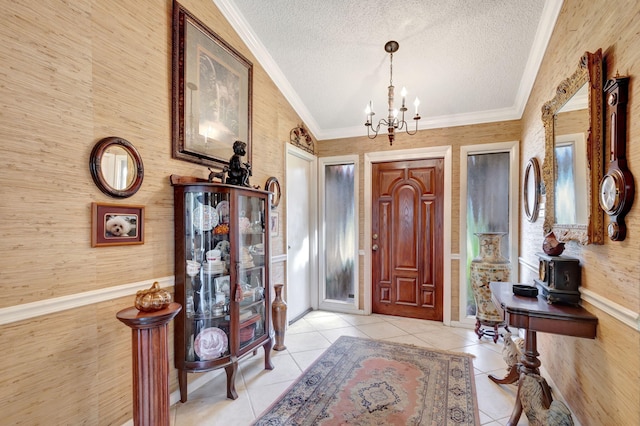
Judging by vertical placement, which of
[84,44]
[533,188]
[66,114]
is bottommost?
[533,188]

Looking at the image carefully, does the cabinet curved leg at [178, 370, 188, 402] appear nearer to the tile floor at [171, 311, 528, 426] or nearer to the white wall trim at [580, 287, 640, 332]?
the tile floor at [171, 311, 528, 426]

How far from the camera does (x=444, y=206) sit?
3.73 m

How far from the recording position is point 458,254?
3.65 meters

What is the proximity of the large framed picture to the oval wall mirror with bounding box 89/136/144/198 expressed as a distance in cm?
35

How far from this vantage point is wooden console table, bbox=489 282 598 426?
1683mm

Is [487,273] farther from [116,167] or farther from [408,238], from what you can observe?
[116,167]

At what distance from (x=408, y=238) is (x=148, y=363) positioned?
3192mm

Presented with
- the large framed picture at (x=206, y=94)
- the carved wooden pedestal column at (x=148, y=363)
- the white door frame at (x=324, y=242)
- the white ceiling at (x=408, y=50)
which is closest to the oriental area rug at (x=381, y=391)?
the carved wooden pedestal column at (x=148, y=363)

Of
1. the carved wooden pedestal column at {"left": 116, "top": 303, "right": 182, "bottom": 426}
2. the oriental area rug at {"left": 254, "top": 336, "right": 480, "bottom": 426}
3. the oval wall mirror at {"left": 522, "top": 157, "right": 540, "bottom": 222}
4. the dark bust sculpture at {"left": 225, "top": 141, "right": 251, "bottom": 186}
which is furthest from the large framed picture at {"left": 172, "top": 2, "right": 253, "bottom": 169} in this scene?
the oval wall mirror at {"left": 522, "top": 157, "right": 540, "bottom": 222}

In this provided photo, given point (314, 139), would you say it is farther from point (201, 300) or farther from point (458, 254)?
point (201, 300)

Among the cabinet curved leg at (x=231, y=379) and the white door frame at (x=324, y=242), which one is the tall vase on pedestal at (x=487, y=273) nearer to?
the white door frame at (x=324, y=242)

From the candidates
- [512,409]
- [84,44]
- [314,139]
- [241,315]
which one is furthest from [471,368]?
[84,44]

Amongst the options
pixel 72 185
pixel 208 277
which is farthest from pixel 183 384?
pixel 72 185

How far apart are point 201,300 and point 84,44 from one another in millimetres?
1709
